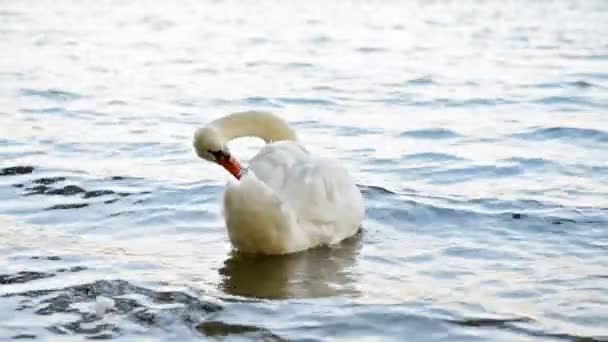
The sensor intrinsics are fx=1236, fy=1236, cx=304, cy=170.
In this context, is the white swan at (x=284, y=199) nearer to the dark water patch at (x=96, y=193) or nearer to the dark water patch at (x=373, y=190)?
the dark water patch at (x=373, y=190)

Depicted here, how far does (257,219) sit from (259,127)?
5.28ft

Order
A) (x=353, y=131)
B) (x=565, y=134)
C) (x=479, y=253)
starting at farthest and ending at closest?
(x=353, y=131)
(x=565, y=134)
(x=479, y=253)

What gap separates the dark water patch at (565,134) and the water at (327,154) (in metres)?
0.03

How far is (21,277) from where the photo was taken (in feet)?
22.0

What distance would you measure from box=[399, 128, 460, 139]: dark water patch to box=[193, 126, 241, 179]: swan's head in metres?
3.99

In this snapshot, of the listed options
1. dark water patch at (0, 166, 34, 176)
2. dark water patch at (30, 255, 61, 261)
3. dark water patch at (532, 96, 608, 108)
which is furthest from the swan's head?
dark water patch at (532, 96, 608, 108)

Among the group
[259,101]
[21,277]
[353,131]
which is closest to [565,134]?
[353,131]

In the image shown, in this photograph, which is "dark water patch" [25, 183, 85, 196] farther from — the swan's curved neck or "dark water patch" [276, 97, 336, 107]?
"dark water patch" [276, 97, 336, 107]

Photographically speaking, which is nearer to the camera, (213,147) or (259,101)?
(213,147)

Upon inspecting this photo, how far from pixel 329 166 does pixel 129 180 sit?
211 cm

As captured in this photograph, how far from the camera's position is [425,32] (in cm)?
1966

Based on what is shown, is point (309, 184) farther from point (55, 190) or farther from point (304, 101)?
point (304, 101)

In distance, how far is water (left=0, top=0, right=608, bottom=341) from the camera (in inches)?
243

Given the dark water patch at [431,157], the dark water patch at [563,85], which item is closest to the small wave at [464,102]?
the dark water patch at [563,85]
